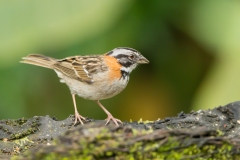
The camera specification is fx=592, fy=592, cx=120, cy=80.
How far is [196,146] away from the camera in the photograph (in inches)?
126

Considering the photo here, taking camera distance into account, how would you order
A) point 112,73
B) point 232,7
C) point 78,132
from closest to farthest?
point 78,132, point 112,73, point 232,7

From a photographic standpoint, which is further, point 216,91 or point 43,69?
point 43,69

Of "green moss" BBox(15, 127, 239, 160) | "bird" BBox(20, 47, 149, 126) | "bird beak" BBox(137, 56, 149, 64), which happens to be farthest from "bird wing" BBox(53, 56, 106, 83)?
"green moss" BBox(15, 127, 239, 160)

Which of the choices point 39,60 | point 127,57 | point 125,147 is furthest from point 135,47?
point 125,147

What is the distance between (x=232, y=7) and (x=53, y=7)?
1939 mm

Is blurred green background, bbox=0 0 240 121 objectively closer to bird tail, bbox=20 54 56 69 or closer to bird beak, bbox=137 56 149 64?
bird tail, bbox=20 54 56 69

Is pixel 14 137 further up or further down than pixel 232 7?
further down

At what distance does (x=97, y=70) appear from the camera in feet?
18.5

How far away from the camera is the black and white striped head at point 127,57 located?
5.59 metres

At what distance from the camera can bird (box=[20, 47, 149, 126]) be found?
5.48 metres

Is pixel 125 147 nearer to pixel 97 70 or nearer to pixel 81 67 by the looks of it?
pixel 97 70

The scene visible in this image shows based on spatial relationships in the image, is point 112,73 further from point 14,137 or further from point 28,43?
point 14,137

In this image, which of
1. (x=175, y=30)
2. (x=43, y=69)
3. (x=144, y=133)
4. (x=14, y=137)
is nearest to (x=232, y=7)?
(x=175, y=30)

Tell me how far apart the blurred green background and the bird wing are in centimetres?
20
